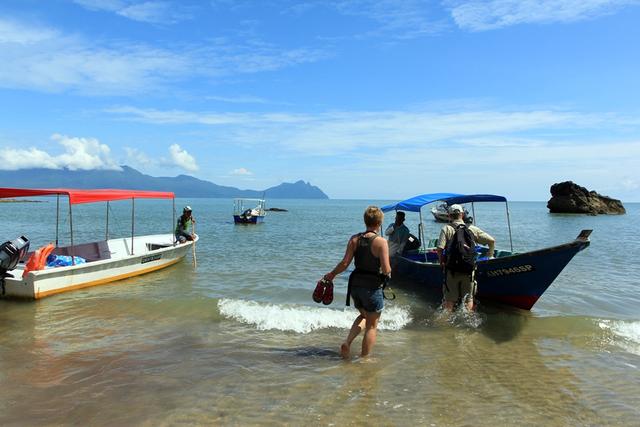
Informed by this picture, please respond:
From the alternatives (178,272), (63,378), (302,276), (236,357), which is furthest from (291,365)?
(178,272)

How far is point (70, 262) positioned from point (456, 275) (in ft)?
31.5

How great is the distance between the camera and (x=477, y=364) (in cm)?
622

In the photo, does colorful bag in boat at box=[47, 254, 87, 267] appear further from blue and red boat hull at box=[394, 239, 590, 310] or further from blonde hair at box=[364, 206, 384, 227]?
blue and red boat hull at box=[394, 239, 590, 310]

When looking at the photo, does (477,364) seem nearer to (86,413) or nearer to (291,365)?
(291,365)

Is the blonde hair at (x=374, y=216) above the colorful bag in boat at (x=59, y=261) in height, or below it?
above

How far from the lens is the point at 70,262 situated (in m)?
11.5

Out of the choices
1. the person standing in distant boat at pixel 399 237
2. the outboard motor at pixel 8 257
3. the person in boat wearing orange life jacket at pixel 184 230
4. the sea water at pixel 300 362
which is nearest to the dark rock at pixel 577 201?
the sea water at pixel 300 362

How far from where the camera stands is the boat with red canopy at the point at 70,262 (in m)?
9.70

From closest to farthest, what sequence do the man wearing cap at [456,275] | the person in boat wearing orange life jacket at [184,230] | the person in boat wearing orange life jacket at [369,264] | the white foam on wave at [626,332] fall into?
1. the person in boat wearing orange life jacket at [369,264]
2. the white foam on wave at [626,332]
3. the man wearing cap at [456,275]
4. the person in boat wearing orange life jacket at [184,230]

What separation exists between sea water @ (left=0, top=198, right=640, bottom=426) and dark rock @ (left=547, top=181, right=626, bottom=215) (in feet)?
225

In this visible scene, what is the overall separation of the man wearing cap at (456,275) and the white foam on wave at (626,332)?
250cm

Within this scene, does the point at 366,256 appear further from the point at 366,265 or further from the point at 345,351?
the point at 345,351

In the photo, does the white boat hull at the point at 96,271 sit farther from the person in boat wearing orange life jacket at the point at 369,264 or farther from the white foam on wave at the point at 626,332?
the white foam on wave at the point at 626,332

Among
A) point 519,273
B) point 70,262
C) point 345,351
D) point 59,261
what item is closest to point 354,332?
point 345,351
